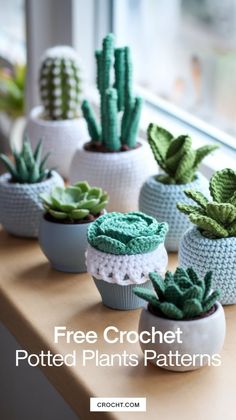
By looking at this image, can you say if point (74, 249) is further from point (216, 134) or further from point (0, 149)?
point (0, 149)

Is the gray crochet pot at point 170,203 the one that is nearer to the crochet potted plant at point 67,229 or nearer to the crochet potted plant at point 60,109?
the crochet potted plant at point 67,229

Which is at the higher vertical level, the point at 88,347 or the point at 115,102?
the point at 115,102

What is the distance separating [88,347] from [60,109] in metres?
0.51

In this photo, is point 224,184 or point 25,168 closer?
point 224,184

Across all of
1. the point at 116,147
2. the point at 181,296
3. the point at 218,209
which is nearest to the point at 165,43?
the point at 116,147

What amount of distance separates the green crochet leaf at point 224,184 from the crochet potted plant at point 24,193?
25cm

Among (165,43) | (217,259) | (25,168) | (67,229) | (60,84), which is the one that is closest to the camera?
(217,259)

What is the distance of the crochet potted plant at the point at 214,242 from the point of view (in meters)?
0.80

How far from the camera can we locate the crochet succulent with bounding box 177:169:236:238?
0.80 metres

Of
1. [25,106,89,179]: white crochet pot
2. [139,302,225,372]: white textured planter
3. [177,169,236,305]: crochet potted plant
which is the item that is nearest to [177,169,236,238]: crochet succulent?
[177,169,236,305]: crochet potted plant

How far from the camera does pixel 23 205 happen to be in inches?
39.4

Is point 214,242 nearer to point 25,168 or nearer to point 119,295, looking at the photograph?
point 119,295

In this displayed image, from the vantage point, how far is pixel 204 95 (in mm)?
1250

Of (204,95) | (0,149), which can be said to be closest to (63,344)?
(204,95)
